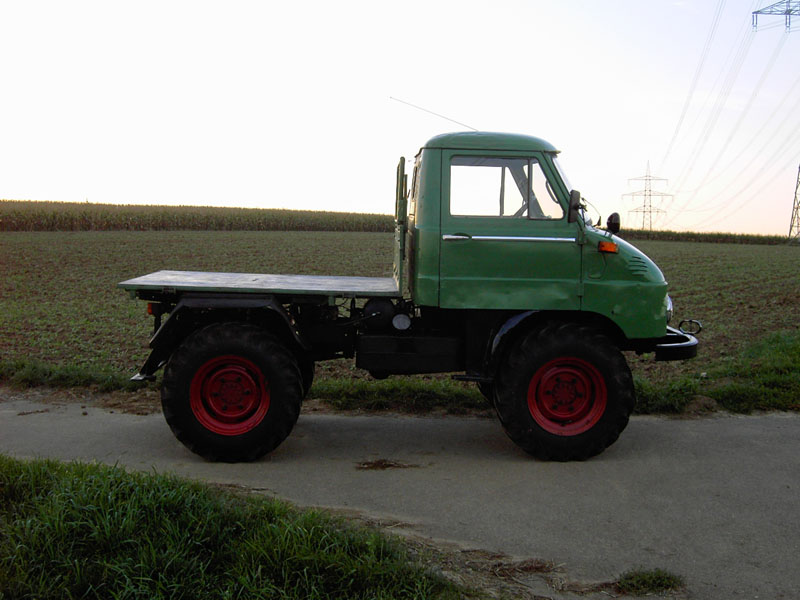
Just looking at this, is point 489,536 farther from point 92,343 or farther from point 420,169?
point 92,343

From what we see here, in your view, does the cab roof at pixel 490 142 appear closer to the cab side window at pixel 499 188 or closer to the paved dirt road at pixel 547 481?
the cab side window at pixel 499 188

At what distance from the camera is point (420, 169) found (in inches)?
248

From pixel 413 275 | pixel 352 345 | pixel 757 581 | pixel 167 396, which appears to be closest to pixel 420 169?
pixel 413 275

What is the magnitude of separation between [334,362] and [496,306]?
14.9 ft

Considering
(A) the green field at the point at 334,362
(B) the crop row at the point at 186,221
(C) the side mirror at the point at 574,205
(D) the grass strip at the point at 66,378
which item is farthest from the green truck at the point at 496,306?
(B) the crop row at the point at 186,221

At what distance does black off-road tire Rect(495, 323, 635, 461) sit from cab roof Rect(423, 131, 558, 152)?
1.54 m

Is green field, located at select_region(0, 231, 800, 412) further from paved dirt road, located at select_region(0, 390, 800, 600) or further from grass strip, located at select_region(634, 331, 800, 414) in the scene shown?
paved dirt road, located at select_region(0, 390, 800, 600)

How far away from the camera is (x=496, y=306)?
6.17m

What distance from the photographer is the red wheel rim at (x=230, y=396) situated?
6.14 m

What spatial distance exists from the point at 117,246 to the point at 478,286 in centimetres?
2652

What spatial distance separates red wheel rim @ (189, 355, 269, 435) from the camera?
6137 millimetres

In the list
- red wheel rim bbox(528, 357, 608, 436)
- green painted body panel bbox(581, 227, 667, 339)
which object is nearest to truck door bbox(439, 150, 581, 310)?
green painted body panel bbox(581, 227, 667, 339)

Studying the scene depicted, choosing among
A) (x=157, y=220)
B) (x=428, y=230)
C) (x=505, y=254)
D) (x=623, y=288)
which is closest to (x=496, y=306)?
(x=505, y=254)

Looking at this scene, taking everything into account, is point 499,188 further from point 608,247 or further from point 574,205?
point 608,247
